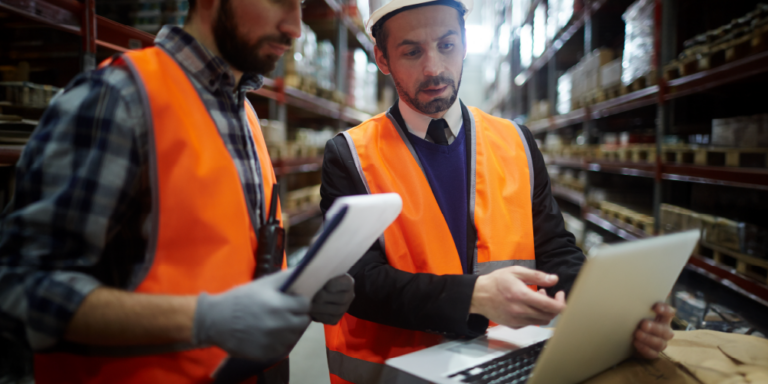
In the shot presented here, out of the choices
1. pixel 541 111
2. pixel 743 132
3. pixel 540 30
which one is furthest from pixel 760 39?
pixel 541 111

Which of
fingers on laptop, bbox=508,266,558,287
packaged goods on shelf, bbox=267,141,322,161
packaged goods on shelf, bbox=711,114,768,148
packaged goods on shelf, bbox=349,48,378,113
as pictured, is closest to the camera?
fingers on laptop, bbox=508,266,558,287

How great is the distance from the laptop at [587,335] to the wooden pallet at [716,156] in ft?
5.42

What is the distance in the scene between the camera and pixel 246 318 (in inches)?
30.1

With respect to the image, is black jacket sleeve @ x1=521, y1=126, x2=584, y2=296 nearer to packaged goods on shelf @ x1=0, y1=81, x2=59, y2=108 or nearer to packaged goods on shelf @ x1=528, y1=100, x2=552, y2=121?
packaged goods on shelf @ x1=0, y1=81, x2=59, y2=108

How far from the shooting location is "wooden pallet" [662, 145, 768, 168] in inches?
81.8

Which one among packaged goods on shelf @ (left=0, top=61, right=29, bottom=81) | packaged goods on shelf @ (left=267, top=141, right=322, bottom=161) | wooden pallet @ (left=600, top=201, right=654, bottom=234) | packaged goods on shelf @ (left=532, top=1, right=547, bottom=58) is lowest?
wooden pallet @ (left=600, top=201, right=654, bottom=234)

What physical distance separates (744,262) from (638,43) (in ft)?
6.27

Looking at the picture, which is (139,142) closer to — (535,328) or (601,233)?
(535,328)

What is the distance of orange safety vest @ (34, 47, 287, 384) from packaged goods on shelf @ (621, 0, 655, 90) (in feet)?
11.2

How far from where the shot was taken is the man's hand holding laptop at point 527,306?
951 mm

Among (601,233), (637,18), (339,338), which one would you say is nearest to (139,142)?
(339,338)

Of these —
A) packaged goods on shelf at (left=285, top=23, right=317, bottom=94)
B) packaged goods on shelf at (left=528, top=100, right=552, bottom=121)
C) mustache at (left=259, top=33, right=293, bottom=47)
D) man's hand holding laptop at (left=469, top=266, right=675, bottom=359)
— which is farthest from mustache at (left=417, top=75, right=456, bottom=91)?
packaged goods on shelf at (left=528, top=100, right=552, bottom=121)

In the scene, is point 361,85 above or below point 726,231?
above

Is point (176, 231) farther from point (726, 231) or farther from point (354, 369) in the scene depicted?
point (726, 231)
